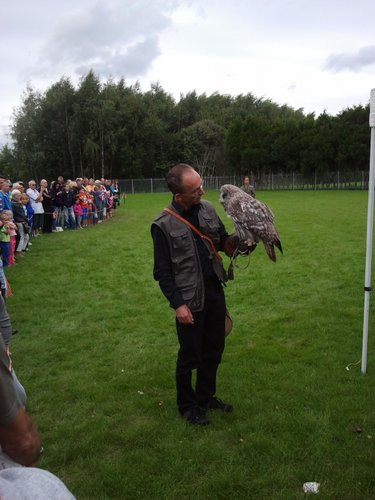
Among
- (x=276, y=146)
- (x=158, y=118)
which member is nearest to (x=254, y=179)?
(x=276, y=146)

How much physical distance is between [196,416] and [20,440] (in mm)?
3021

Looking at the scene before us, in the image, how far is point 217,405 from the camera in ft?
15.5

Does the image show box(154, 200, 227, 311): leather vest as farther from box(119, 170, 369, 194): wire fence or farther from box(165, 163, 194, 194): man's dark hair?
box(119, 170, 369, 194): wire fence

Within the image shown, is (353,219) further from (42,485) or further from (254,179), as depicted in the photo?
(254,179)

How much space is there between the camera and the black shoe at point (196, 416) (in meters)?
4.48

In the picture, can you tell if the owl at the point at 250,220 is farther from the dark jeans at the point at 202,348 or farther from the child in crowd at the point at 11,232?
the child in crowd at the point at 11,232

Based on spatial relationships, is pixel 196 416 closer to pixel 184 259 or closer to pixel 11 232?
pixel 184 259

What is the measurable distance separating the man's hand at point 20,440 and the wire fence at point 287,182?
142 feet

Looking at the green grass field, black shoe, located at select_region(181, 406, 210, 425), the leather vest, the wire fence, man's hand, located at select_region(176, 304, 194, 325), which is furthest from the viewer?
the wire fence

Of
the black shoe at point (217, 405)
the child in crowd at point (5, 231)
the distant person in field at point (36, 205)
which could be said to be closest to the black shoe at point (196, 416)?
the black shoe at point (217, 405)

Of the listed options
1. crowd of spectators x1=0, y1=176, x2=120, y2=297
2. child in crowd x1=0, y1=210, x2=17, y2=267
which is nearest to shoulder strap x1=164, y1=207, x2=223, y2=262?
child in crowd x1=0, y1=210, x2=17, y2=267

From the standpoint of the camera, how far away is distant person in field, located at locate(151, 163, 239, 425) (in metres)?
4.14

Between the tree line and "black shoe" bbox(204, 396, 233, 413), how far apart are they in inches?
1794

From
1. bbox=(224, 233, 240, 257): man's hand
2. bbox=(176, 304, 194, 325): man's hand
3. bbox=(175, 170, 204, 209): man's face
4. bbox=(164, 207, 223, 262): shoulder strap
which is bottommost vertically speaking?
bbox=(176, 304, 194, 325): man's hand
